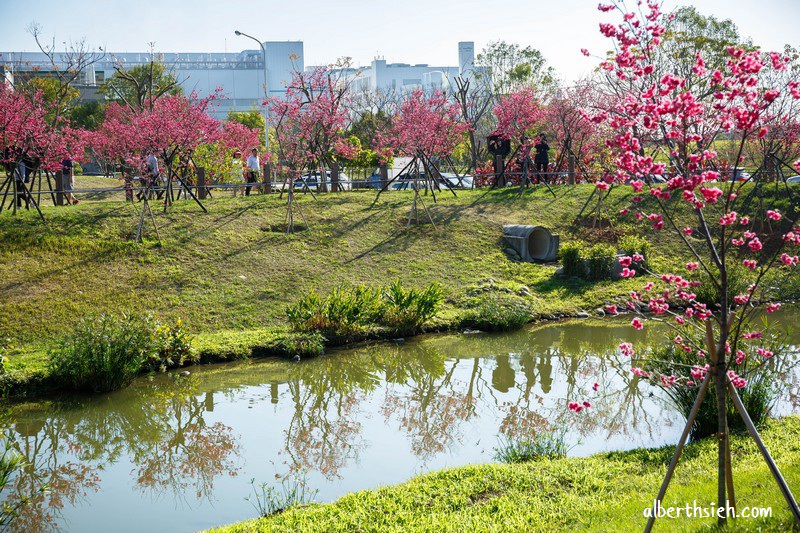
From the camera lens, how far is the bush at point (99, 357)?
10.9 metres

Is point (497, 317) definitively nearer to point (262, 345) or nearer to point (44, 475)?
point (262, 345)

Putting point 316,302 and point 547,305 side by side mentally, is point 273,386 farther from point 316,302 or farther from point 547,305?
point 547,305

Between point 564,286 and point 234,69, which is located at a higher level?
point 234,69

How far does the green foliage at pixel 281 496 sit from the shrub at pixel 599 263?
465 inches

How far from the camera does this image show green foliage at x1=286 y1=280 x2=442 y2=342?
13.7m

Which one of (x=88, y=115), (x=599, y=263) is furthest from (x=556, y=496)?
(x=88, y=115)

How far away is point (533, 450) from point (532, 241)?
13.7 m

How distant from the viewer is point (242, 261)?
1720cm

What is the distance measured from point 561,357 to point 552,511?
7314 millimetres

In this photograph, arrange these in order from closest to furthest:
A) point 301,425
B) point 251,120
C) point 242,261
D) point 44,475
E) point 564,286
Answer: point 44,475
point 301,425
point 242,261
point 564,286
point 251,120

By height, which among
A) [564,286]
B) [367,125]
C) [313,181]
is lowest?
[564,286]

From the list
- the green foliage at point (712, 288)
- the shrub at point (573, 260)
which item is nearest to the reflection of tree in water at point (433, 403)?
the green foliage at point (712, 288)

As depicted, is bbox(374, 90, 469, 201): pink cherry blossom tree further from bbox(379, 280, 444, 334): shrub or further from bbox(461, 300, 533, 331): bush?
bbox(379, 280, 444, 334): shrub

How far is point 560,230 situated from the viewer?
2186 centimetres
